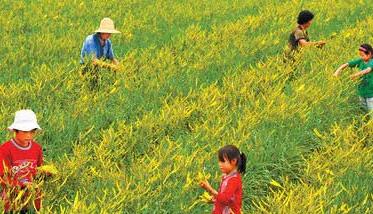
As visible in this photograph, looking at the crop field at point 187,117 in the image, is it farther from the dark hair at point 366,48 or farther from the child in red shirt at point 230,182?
the dark hair at point 366,48

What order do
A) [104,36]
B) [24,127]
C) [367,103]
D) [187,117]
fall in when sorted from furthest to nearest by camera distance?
[104,36], [367,103], [187,117], [24,127]

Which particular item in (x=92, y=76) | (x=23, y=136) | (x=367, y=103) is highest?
(x=23, y=136)

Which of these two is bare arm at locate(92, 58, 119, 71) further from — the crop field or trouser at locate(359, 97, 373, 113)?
trouser at locate(359, 97, 373, 113)

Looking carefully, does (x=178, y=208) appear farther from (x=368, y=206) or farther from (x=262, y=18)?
(x=262, y=18)

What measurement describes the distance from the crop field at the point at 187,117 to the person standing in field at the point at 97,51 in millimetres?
115

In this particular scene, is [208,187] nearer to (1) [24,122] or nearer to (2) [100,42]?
(1) [24,122]

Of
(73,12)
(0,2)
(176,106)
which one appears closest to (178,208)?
(176,106)

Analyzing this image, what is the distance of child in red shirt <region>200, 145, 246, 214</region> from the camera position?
329cm

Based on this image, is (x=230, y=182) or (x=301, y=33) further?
(x=301, y=33)

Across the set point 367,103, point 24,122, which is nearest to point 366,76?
point 367,103

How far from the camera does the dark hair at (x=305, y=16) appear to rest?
695 cm

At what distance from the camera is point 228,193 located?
10.8ft

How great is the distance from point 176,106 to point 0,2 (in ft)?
24.2

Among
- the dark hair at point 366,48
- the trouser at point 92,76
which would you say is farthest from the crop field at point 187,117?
the dark hair at point 366,48
